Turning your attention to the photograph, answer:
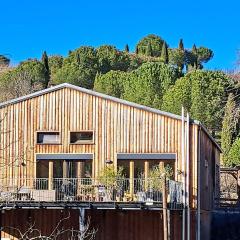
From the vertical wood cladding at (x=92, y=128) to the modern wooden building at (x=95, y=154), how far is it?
0.04 metres

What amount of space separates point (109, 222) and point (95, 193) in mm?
1406

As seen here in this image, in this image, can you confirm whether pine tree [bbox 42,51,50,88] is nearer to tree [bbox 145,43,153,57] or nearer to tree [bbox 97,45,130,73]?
tree [bbox 97,45,130,73]

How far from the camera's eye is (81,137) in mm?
25922

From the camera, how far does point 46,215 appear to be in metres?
25.1

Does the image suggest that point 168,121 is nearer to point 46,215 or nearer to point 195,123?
point 195,123

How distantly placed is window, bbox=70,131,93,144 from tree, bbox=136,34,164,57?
6172 cm

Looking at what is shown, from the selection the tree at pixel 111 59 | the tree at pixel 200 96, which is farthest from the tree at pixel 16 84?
the tree at pixel 200 96

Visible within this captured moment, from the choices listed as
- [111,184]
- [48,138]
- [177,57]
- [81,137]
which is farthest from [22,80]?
[111,184]

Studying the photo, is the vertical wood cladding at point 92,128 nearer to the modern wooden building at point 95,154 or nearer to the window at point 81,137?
the modern wooden building at point 95,154

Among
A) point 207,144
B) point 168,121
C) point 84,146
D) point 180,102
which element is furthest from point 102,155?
point 180,102

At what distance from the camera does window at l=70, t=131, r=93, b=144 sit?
Result: 1016 inches

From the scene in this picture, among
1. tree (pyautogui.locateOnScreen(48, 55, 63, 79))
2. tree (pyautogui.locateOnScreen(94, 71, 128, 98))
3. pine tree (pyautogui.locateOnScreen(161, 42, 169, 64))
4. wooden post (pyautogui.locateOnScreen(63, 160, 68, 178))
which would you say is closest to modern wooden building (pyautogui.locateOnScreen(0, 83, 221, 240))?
wooden post (pyautogui.locateOnScreen(63, 160, 68, 178))

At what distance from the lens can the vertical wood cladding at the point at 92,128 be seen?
82.2ft

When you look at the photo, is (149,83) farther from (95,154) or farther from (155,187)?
(155,187)
